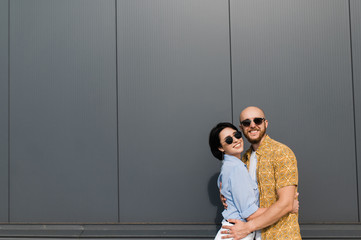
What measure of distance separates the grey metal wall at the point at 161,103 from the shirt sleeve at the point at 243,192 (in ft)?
5.31

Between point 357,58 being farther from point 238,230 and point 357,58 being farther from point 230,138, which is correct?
point 238,230

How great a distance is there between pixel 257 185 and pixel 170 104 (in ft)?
5.94

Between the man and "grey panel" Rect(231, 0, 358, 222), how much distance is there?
4.61ft

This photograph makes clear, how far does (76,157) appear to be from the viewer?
3838mm

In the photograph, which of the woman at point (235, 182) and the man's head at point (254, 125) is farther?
the man's head at point (254, 125)

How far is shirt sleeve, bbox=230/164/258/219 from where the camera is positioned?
6.64 feet

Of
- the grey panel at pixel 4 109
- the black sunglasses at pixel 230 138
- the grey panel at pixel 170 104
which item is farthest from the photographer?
the grey panel at pixel 4 109

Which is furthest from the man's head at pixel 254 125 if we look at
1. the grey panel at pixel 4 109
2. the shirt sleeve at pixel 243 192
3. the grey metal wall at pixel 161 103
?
the grey panel at pixel 4 109

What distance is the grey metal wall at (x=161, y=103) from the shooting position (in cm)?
360

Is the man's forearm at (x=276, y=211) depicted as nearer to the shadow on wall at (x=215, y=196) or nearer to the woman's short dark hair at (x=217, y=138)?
the woman's short dark hair at (x=217, y=138)

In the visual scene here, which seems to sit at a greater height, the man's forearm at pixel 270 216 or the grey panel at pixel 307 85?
the grey panel at pixel 307 85

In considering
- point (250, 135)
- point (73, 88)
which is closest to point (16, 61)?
point (73, 88)

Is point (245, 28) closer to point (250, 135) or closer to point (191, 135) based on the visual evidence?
point (191, 135)

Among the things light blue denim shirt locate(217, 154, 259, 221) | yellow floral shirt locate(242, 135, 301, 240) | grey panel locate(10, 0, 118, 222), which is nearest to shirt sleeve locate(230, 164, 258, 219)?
light blue denim shirt locate(217, 154, 259, 221)
